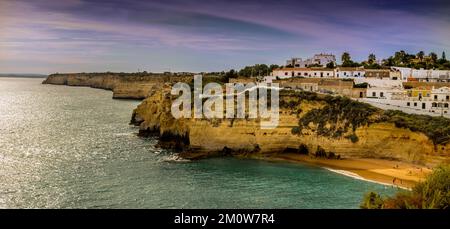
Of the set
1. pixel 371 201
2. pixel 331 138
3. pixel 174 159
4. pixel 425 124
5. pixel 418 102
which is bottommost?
pixel 174 159

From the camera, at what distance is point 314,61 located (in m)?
46.1

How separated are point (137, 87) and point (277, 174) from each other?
208 feet

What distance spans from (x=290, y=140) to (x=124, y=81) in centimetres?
6488

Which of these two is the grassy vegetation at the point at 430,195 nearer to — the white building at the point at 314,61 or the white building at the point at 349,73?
the white building at the point at 349,73

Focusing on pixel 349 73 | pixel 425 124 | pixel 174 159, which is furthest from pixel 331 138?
pixel 349 73

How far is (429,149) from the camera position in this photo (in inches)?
786

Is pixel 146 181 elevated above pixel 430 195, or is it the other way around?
pixel 430 195

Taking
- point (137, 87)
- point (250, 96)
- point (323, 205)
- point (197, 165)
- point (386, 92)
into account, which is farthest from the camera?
point (137, 87)

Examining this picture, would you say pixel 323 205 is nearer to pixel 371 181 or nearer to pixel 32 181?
pixel 371 181

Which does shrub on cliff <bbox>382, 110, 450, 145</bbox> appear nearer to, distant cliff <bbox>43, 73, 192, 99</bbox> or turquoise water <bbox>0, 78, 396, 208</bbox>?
turquoise water <bbox>0, 78, 396, 208</bbox>

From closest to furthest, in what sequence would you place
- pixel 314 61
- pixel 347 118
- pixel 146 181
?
pixel 146 181
pixel 347 118
pixel 314 61

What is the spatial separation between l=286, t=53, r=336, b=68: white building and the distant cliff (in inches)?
404

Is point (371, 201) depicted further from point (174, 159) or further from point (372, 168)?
point (174, 159)
